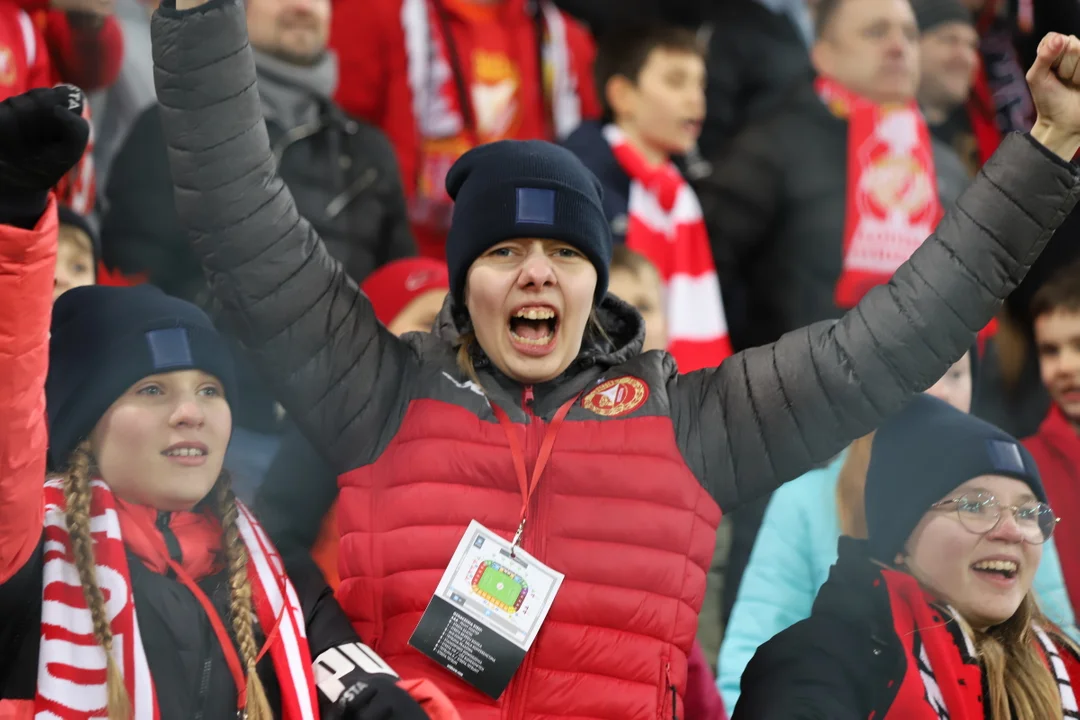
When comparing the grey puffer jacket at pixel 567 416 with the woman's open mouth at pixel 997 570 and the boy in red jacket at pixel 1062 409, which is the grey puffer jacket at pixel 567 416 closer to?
the woman's open mouth at pixel 997 570

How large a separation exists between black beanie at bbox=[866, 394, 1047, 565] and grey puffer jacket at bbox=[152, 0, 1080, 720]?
335mm

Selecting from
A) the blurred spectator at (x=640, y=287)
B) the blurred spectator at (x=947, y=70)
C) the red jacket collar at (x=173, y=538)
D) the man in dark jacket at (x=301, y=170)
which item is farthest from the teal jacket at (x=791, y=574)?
the blurred spectator at (x=947, y=70)

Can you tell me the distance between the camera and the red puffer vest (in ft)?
6.36

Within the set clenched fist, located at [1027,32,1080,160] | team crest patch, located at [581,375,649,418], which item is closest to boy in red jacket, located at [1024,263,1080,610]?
clenched fist, located at [1027,32,1080,160]

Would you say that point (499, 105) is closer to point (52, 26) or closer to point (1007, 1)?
point (52, 26)

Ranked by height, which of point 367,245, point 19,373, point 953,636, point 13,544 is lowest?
point 953,636

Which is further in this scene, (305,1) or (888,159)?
(888,159)

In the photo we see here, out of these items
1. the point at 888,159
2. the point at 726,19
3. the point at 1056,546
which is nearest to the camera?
the point at 1056,546

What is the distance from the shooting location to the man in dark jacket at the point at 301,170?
119 inches

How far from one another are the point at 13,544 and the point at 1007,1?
131 inches

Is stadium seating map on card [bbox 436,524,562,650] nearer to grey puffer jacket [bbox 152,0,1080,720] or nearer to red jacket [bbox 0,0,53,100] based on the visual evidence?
grey puffer jacket [bbox 152,0,1080,720]

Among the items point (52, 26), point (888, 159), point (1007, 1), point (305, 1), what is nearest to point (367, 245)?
point (305, 1)

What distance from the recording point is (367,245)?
10.7ft

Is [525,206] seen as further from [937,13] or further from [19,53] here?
[937,13]
